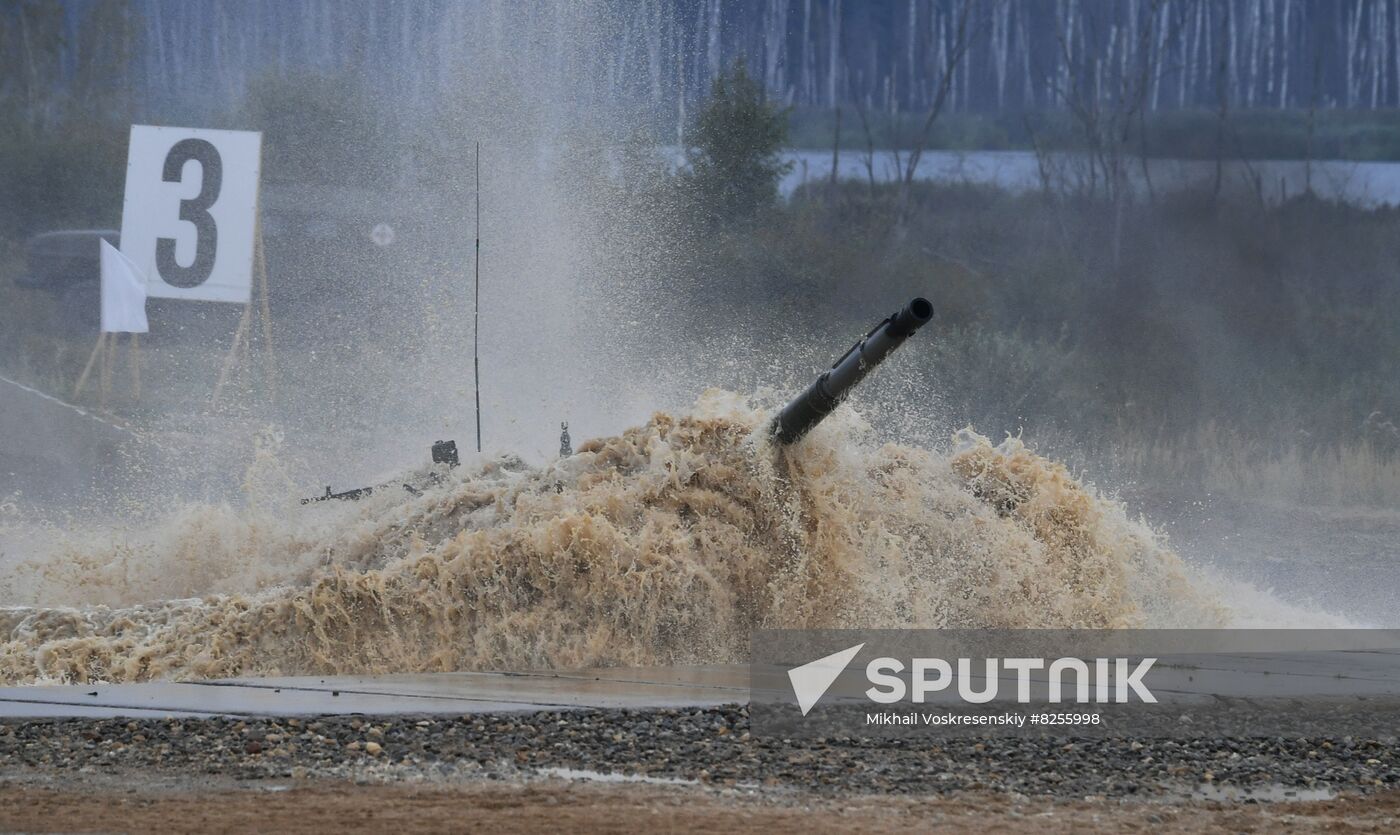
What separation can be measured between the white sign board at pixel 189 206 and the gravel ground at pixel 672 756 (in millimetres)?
12986

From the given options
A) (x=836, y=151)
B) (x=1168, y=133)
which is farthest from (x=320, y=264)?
(x=1168, y=133)

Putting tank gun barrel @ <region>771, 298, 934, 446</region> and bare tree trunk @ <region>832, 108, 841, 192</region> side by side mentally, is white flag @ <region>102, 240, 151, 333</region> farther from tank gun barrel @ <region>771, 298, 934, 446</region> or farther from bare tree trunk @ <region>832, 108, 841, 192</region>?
tank gun barrel @ <region>771, 298, 934, 446</region>

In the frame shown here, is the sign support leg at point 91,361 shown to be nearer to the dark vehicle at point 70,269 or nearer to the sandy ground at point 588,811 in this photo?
the dark vehicle at point 70,269

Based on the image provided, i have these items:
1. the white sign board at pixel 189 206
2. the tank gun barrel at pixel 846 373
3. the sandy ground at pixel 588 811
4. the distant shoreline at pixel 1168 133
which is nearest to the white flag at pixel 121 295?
the white sign board at pixel 189 206

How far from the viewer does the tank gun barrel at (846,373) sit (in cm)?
835

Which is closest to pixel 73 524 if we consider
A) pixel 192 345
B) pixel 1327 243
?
pixel 192 345

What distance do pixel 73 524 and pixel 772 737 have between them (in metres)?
13.7

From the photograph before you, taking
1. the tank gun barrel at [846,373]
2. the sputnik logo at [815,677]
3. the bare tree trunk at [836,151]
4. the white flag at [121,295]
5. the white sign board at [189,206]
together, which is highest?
the bare tree trunk at [836,151]

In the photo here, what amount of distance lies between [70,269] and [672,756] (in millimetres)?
18091

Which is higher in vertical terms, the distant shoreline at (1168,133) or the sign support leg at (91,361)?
the distant shoreline at (1168,133)

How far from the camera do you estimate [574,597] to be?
9047 mm

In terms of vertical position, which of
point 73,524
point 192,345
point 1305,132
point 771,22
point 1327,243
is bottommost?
point 73,524

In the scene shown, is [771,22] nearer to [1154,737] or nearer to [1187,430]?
[1187,430]

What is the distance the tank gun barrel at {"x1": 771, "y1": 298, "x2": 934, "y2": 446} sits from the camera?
27.4 ft
